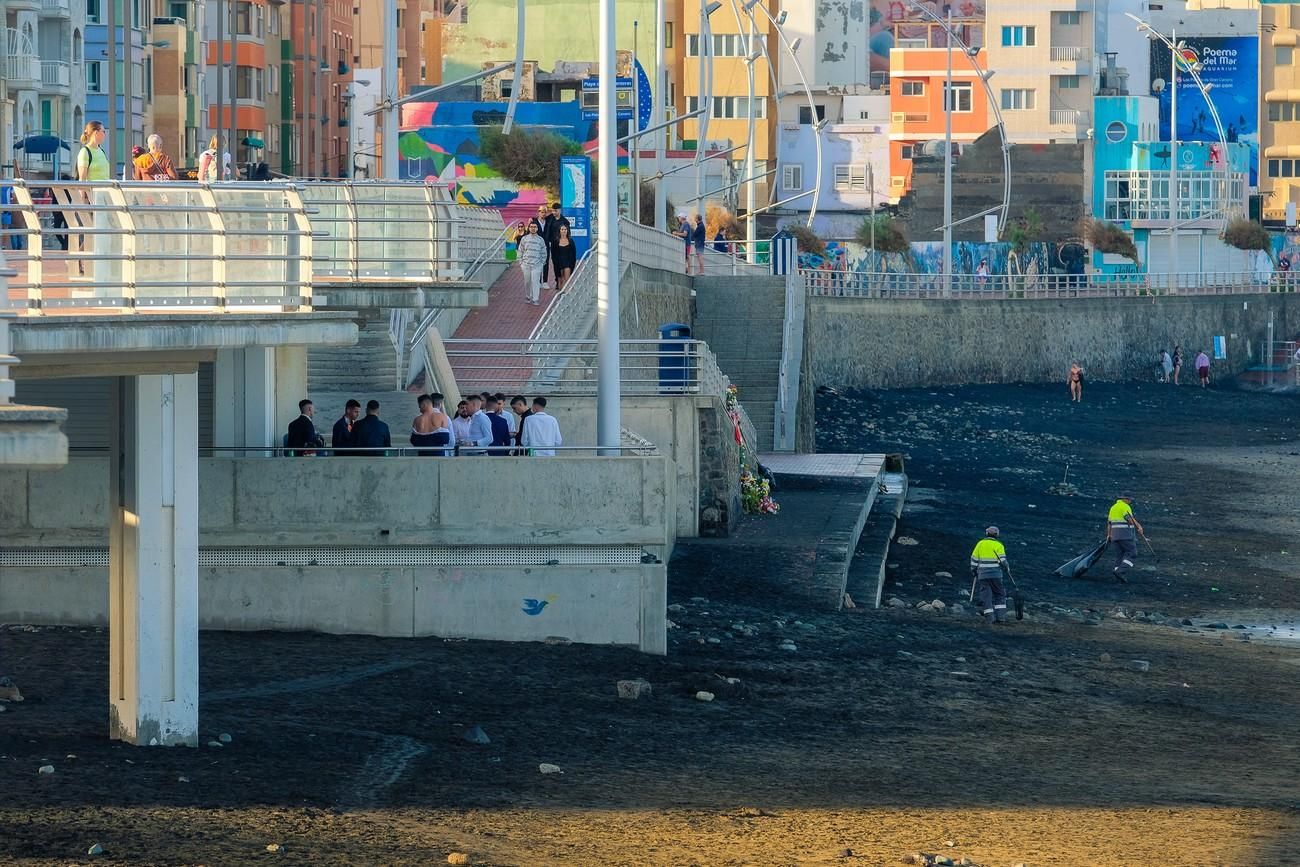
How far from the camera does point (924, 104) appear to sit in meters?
99.2

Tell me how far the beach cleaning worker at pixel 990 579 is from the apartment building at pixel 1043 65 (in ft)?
241

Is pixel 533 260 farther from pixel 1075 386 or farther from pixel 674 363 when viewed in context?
pixel 1075 386

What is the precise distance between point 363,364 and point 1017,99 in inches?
2971

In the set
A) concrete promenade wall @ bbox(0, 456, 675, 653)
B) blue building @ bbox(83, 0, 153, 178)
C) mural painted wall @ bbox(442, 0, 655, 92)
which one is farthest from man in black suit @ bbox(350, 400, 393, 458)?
mural painted wall @ bbox(442, 0, 655, 92)

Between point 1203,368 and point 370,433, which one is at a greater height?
point 1203,368

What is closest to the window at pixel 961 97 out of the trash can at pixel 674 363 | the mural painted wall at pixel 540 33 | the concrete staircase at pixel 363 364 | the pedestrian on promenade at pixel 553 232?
the mural painted wall at pixel 540 33

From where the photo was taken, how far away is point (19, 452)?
11031 millimetres

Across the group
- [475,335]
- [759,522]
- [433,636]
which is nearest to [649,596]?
[433,636]

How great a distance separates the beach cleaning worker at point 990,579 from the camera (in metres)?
24.6

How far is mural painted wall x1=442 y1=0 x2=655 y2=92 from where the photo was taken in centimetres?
7825

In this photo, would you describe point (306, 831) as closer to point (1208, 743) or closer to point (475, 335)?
point (1208, 743)

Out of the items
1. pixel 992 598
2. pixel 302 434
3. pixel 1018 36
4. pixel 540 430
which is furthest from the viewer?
pixel 1018 36

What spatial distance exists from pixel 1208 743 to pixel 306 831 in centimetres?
793

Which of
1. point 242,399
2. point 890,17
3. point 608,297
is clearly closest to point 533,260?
point 608,297
